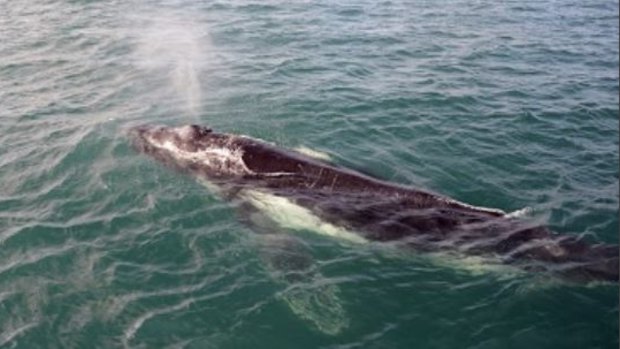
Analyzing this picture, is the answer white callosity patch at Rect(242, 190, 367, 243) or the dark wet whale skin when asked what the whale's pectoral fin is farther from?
the dark wet whale skin

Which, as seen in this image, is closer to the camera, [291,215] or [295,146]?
[291,215]

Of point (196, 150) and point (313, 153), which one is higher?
point (196, 150)

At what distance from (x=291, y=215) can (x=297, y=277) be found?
233 centimetres

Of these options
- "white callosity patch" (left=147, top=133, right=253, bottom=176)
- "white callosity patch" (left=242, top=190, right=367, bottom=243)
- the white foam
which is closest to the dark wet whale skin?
"white callosity patch" (left=147, top=133, right=253, bottom=176)

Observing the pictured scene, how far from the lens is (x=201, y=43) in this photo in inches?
1123

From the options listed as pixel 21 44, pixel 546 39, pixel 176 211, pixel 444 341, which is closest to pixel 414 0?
pixel 546 39

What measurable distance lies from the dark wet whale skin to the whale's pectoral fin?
3.12 ft

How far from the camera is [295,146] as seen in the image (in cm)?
1956

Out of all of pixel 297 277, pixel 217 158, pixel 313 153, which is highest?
pixel 217 158

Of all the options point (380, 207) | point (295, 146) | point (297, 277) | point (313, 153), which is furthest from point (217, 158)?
point (297, 277)

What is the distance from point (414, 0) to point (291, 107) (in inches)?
600

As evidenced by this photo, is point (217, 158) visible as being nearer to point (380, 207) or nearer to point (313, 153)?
point (313, 153)

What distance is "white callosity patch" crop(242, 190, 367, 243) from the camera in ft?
50.6

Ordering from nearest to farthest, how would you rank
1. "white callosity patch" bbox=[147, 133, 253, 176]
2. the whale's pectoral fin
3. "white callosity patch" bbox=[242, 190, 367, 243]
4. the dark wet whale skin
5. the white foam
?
1. the whale's pectoral fin
2. the dark wet whale skin
3. "white callosity patch" bbox=[242, 190, 367, 243]
4. "white callosity patch" bbox=[147, 133, 253, 176]
5. the white foam
